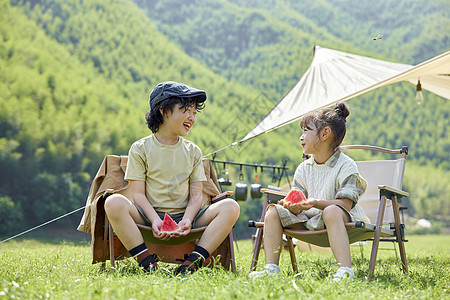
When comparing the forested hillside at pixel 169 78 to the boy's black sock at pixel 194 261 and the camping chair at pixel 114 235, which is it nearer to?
the camping chair at pixel 114 235

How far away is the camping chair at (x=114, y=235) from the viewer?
2.31 meters

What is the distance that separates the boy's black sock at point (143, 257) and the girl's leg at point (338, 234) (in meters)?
0.76

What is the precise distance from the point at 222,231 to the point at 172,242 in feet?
0.79

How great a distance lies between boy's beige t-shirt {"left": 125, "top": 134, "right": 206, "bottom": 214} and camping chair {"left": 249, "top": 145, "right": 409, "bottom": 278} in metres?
0.39

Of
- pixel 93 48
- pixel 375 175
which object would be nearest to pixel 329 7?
pixel 93 48

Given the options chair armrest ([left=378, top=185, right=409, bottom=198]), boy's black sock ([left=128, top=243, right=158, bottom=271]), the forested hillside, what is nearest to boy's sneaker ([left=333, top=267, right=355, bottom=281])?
chair armrest ([left=378, top=185, right=409, bottom=198])

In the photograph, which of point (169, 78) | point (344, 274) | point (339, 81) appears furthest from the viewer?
point (169, 78)

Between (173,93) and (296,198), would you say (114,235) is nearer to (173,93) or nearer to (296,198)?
(173,93)

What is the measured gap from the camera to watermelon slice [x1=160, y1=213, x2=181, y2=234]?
2.15 m

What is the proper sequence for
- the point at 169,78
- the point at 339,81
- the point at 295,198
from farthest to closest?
the point at 169,78
the point at 339,81
the point at 295,198

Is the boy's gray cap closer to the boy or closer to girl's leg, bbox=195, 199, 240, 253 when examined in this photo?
the boy

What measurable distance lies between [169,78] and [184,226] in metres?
12.2

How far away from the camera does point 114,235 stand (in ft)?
7.66

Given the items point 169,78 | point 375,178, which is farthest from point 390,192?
point 169,78
